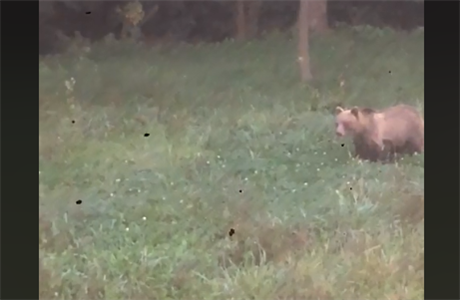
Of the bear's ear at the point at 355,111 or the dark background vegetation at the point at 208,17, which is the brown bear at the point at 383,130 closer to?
the bear's ear at the point at 355,111

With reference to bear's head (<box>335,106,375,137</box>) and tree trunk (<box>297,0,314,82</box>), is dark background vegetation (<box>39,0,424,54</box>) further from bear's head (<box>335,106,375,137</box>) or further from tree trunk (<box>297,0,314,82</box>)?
bear's head (<box>335,106,375,137</box>)

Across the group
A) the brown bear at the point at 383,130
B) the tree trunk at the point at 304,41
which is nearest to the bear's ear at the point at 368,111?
the brown bear at the point at 383,130

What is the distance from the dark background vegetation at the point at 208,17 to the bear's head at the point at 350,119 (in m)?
0.27

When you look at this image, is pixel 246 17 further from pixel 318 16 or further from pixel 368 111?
pixel 368 111

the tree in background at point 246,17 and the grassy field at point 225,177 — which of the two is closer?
the grassy field at point 225,177

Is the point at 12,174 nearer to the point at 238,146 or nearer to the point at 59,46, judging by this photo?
the point at 59,46

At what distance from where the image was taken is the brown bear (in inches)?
79.4

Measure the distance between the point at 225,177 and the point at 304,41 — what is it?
491mm

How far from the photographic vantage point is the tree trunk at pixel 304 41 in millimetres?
2014

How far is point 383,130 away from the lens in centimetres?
210

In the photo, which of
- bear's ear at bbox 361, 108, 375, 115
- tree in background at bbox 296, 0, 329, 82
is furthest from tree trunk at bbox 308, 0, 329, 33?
bear's ear at bbox 361, 108, 375, 115

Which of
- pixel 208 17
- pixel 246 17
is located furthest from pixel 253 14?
pixel 208 17

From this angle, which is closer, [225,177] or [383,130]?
[225,177]

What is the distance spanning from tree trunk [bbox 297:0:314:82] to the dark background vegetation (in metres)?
0.02
